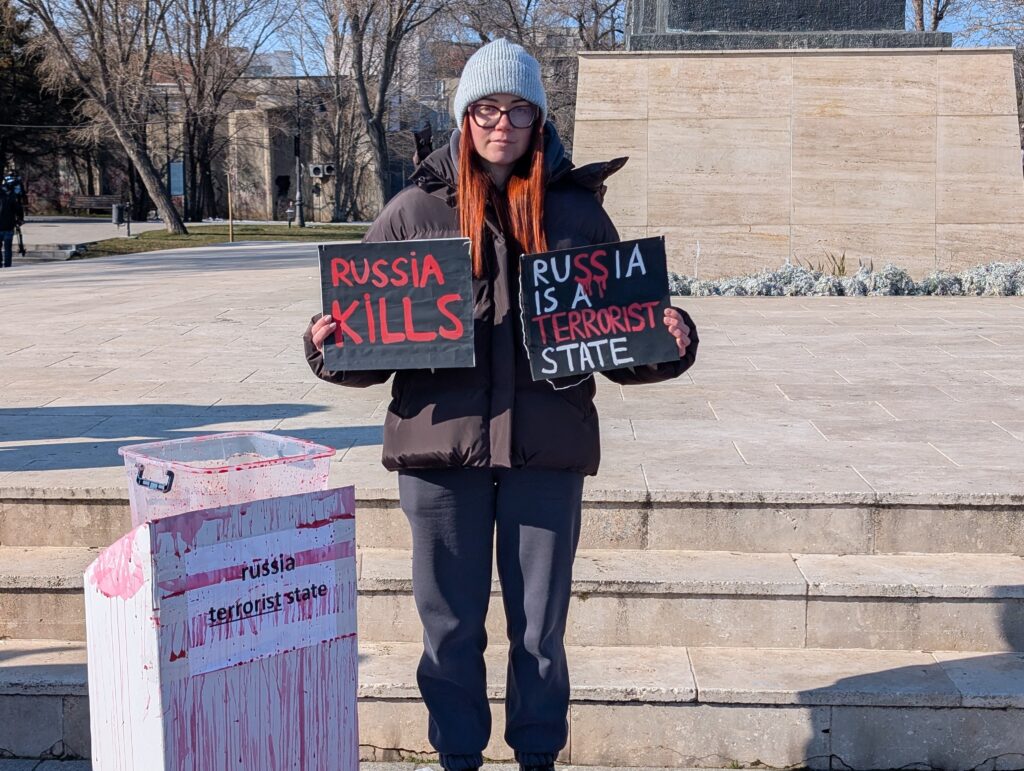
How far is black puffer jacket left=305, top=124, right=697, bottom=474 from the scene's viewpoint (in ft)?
10.1

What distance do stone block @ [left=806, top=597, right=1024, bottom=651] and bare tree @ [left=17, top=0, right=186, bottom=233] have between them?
102 feet

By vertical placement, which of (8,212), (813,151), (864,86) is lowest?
(8,212)

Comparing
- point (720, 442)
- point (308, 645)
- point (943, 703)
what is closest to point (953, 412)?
point (720, 442)

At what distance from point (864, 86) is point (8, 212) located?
54.8 feet

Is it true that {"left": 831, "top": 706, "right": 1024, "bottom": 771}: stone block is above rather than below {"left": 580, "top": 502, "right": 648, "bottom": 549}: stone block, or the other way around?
below

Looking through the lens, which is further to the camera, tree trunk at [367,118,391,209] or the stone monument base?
tree trunk at [367,118,391,209]

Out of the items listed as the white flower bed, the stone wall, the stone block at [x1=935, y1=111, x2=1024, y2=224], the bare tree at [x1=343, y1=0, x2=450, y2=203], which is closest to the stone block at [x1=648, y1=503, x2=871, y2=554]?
the white flower bed

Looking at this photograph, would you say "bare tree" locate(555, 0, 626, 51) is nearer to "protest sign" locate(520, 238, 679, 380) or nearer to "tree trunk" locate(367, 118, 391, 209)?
"tree trunk" locate(367, 118, 391, 209)

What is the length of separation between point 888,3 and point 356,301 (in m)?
11.5

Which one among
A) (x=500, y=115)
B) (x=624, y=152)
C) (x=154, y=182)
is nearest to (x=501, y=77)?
(x=500, y=115)

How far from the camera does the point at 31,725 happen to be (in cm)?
402

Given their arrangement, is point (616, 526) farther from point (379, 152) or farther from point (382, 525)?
point (379, 152)

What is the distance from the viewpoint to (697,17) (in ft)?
42.7

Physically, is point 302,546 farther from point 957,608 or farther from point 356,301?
point 957,608
